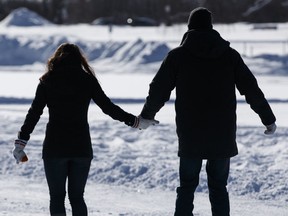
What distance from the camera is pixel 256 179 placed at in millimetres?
8086

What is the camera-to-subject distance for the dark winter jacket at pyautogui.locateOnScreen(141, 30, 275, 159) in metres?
5.25

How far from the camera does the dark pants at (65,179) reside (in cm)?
515

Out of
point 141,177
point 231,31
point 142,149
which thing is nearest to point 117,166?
point 141,177

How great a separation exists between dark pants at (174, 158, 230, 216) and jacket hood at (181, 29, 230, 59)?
695 millimetres

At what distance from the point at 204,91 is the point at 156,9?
65087mm

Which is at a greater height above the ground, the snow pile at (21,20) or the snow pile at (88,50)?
the snow pile at (88,50)

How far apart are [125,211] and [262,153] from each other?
274 cm

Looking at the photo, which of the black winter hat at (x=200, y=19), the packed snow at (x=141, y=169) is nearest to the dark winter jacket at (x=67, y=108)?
the black winter hat at (x=200, y=19)

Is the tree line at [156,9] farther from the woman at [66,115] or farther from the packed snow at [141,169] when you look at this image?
the woman at [66,115]

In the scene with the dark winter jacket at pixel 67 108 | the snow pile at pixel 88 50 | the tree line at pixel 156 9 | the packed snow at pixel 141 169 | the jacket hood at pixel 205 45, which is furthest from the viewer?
the tree line at pixel 156 9

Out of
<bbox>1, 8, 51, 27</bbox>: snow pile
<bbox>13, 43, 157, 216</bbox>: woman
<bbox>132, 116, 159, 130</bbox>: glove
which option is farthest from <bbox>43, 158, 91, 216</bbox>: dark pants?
<bbox>1, 8, 51, 27</bbox>: snow pile

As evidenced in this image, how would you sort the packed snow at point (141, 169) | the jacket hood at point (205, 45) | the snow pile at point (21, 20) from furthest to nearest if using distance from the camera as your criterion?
1. the snow pile at point (21, 20)
2. the packed snow at point (141, 169)
3. the jacket hood at point (205, 45)

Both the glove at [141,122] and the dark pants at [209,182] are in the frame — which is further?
the glove at [141,122]

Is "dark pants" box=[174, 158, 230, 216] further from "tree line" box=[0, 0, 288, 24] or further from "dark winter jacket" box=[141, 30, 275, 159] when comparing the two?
"tree line" box=[0, 0, 288, 24]
